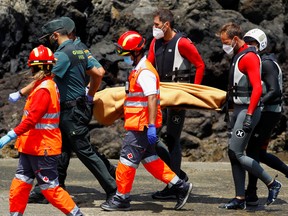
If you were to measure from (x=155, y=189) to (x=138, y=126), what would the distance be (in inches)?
69.5

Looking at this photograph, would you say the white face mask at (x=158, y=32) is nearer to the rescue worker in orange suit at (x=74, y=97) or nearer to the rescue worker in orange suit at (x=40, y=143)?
the rescue worker in orange suit at (x=74, y=97)

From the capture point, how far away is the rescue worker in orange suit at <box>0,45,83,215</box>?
20.5ft

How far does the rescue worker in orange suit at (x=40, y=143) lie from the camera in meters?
6.25

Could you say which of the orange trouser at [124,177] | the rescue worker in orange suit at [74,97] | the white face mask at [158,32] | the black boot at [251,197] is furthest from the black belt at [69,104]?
the black boot at [251,197]

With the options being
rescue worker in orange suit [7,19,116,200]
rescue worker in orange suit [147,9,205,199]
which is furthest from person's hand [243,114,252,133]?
rescue worker in orange suit [7,19,116,200]

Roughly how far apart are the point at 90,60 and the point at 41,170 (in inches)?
64.2

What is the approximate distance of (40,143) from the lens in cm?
631

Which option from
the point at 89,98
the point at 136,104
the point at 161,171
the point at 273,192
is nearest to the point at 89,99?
the point at 89,98

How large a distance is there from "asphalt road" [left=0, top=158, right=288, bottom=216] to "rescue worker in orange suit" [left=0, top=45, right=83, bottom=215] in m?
0.80

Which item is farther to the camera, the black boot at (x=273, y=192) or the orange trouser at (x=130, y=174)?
the black boot at (x=273, y=192)

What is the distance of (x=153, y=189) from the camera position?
865 cm

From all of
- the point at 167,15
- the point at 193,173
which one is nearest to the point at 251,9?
the point at 193,173

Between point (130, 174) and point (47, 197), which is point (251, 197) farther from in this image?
point (47, 197)

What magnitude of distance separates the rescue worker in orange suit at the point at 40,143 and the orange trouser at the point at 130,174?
88 cm
